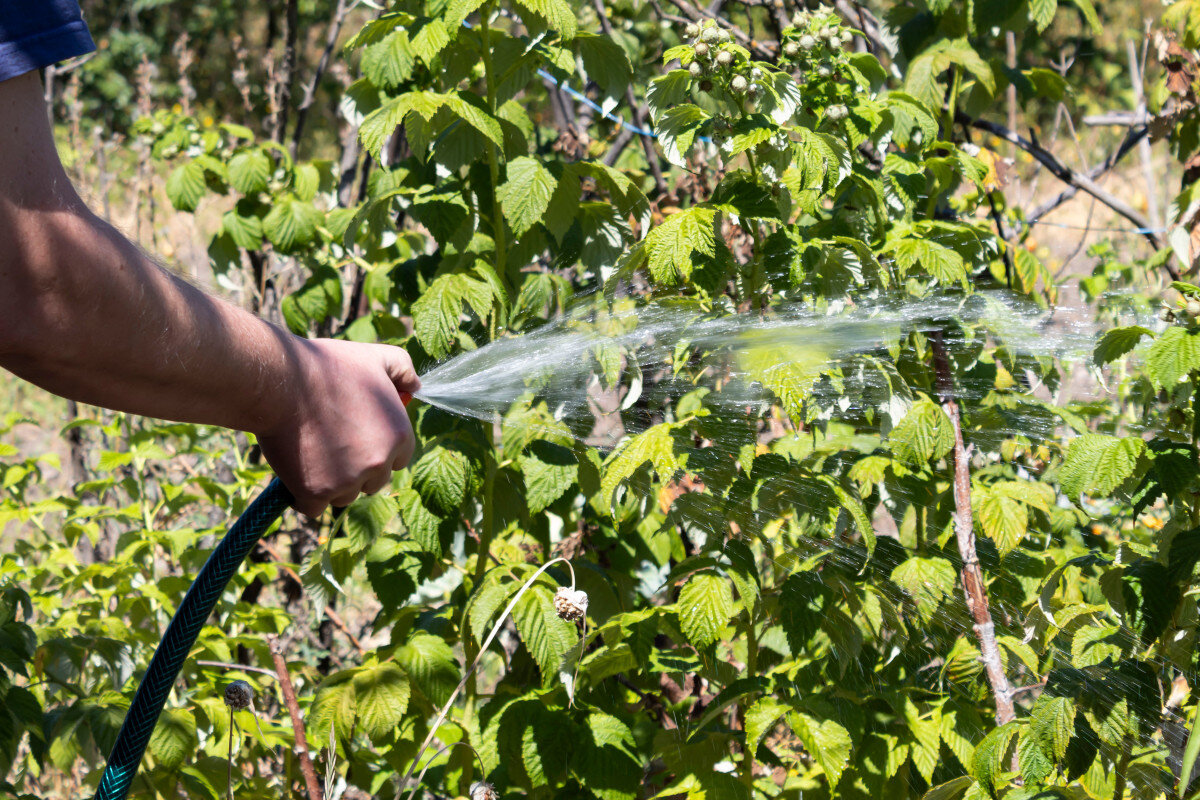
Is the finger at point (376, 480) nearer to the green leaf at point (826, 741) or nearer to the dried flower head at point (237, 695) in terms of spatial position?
the dried flower head at point (237, 695)

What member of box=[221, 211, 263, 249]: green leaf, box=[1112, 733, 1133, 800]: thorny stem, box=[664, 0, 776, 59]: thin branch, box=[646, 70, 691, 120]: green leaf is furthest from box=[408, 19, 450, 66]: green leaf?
box=[1112, 733, 1133, 800]: thorny stem

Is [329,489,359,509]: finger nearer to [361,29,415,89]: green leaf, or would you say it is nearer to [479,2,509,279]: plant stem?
[479,2,509,279]: plant stem

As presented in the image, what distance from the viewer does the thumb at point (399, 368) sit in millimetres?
1283

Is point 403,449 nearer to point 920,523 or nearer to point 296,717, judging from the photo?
point 296,717

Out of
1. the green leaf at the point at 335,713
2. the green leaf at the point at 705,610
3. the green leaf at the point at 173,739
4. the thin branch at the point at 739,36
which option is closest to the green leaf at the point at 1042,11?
the thin branch at the point at 739,36

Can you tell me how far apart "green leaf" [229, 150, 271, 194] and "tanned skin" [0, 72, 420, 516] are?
119 centimetres

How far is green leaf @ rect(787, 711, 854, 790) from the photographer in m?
1.31

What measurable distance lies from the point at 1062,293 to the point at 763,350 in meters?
1.78

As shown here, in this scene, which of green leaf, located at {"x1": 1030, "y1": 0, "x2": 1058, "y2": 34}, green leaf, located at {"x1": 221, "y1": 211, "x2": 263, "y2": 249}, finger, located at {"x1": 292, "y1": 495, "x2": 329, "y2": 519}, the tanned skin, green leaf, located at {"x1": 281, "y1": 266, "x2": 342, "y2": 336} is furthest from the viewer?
green leaf, located at {"x1": 221, "y1": 211, "x2": 263, "y2": 249}

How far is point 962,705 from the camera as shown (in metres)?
1.56

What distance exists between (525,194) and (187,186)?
3.52ft

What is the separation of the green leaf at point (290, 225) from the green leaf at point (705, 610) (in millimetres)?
1286

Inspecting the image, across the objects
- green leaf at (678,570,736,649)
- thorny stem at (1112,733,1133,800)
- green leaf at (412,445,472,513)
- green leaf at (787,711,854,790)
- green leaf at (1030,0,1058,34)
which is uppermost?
green leaf at (1030,0,1058,34)

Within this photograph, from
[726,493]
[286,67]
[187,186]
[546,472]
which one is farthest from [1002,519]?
[286,67]
